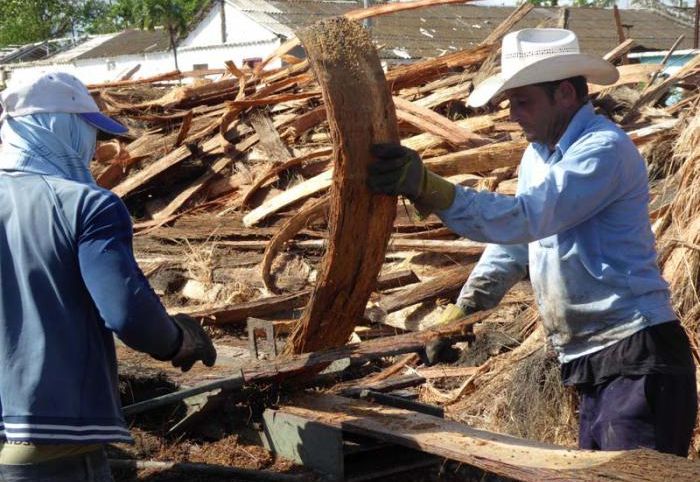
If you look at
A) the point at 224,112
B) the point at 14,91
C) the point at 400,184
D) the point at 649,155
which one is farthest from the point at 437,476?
the point at 224,112

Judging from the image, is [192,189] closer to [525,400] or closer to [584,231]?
[525,400]

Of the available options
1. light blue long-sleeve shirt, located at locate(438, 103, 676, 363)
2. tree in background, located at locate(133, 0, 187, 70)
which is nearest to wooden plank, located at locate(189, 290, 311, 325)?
light blue long-sleeve shirt, located at locate(438, 103, 676, 363)

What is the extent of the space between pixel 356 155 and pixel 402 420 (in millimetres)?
1038

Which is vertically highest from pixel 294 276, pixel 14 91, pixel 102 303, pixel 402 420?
pixel 14 91

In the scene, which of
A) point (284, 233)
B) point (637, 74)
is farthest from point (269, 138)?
point (637, 74)

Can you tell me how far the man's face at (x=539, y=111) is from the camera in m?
3.22

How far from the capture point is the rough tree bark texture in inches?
118

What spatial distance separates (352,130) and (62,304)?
109 centimetres

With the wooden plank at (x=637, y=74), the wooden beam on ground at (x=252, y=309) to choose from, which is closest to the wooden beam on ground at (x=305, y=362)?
the wooden beam on ground at (x=252, y=309)

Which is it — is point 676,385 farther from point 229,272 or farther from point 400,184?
point 229,272

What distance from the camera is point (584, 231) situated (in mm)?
3127

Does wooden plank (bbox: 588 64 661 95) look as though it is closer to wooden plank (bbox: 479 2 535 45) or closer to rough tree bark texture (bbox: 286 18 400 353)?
wooden plank (bbox: 479 2 535 45)

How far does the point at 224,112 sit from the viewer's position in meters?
9.75

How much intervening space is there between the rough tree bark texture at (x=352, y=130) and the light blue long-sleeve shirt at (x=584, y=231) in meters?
0.33
